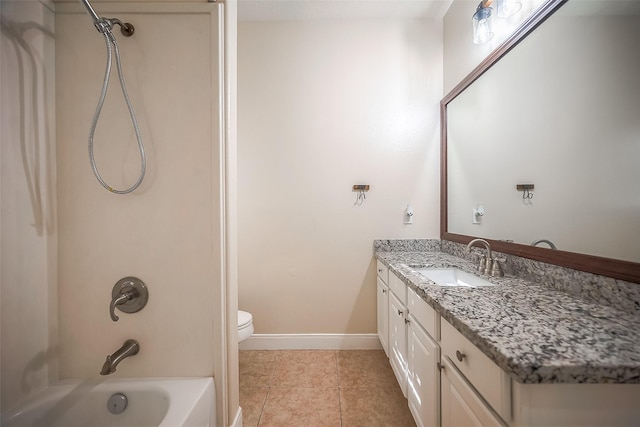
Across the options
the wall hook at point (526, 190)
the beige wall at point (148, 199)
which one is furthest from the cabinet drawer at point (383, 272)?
the beige wall at point (148, 199)

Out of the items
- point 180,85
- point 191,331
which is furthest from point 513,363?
point 180,85

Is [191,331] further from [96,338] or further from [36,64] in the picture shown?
[36,64]

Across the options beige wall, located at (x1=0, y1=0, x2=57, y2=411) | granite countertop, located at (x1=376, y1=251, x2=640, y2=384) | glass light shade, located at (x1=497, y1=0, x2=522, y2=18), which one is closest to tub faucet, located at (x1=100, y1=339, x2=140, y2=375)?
beige wall, located at (x1=0, y1=0, x2=57, y2=411)

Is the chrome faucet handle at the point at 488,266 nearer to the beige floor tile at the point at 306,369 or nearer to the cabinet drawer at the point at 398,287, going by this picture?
the cabinet drawer at the point at 398,287

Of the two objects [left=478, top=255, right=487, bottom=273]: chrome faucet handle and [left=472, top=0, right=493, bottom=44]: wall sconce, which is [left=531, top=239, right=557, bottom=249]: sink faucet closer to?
[left=478, top=255, right=487, bottom=273]: chrome faucet handle

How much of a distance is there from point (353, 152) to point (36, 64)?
1845mm

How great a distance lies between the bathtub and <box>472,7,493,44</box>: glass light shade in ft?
8.10

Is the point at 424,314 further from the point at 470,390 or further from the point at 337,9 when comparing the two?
the point at 337,9

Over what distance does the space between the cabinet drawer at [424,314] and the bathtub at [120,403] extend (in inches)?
39.2

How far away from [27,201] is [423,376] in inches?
73.1

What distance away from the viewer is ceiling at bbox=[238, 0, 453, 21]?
6.28 feet

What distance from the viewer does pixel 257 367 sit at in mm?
1858

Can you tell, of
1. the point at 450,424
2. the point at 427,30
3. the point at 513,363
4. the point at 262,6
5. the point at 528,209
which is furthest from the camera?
the point at 427,30

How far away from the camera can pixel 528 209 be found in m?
1.24
